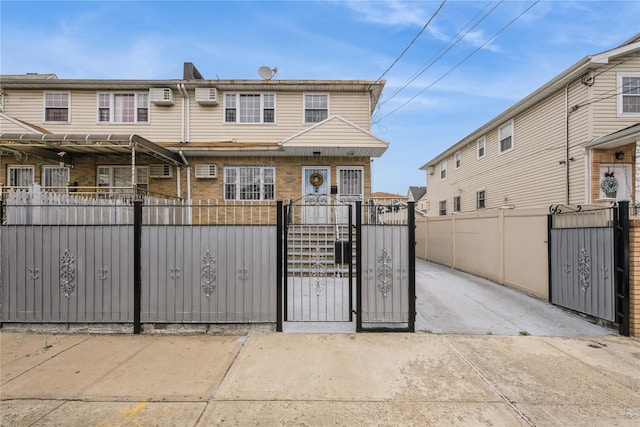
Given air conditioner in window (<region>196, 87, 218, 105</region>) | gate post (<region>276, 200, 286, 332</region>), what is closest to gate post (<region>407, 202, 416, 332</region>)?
gate post (<region>276, 200, 286, 332</region>)

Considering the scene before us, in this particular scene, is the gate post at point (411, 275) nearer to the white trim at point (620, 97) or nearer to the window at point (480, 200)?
the white trim at point (620, 97)

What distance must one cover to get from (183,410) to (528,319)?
5747 mm

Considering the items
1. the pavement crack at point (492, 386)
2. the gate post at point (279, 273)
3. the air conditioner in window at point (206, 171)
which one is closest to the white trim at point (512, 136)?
the pavement crack at point (492, 386)

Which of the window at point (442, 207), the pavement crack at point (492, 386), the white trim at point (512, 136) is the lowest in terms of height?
the pavement crack at point (492, 386)

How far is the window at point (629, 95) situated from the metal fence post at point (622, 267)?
25.0ft

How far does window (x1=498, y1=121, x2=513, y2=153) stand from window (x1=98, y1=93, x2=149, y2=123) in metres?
15.9

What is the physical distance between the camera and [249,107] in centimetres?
1283

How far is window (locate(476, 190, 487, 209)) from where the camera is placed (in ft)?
54.3

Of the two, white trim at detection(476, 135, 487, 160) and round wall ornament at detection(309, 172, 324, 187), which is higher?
white trim at detection(476, 135, 487, 160)

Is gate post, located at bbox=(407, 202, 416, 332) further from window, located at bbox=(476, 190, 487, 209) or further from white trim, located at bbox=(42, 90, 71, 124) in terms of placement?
white trim, located at bbox=(42, 90, 71, 124)

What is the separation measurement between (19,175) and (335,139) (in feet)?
41.2

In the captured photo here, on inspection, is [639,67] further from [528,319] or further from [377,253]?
[377,253]

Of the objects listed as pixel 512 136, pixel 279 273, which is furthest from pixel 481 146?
pixel 279 273

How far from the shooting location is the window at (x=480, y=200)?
16.5 metres
